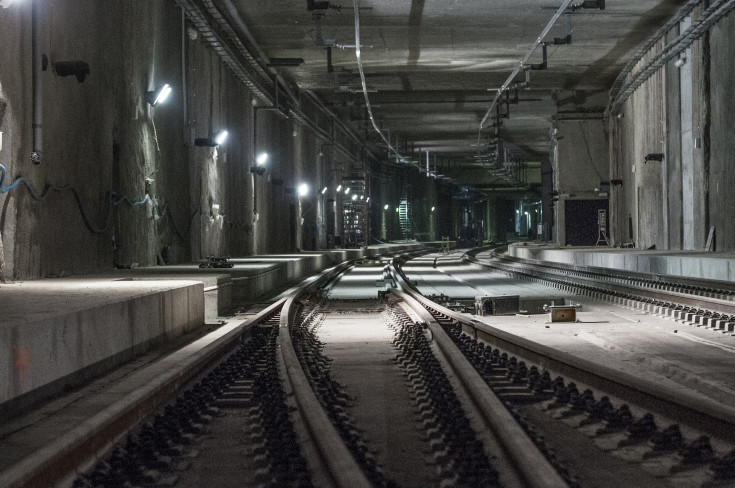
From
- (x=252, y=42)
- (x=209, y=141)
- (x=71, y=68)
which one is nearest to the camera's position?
(x=71, y=68)

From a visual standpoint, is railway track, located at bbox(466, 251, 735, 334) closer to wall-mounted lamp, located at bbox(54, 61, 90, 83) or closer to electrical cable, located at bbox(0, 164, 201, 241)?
electrical cable, located at bbox(0, 164, 201, 241)

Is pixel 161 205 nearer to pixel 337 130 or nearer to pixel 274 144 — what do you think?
pixel 274 144

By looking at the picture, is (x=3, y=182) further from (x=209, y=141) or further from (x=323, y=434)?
(x=209, y=141)

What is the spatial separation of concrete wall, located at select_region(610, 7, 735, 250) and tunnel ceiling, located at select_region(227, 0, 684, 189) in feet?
4.68

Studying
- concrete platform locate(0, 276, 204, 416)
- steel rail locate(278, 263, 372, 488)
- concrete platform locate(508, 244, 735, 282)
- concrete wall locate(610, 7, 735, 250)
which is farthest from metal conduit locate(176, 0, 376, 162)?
steel rail locate(278, 263, 372, 488)

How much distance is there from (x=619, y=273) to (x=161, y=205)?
9371mm

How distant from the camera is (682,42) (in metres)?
22.5

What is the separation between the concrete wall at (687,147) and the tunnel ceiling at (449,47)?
56.2 inches

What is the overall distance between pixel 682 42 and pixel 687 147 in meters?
2.48

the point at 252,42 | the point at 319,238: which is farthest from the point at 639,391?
the point at 319,238

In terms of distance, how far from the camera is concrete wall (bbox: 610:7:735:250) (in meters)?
20.4

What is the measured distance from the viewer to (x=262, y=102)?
27.8 meters

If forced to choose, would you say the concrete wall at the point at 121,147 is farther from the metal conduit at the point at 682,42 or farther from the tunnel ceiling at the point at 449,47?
the metal conduit at the point at 682,42

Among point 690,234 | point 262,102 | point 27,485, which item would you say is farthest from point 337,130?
point 27,485
